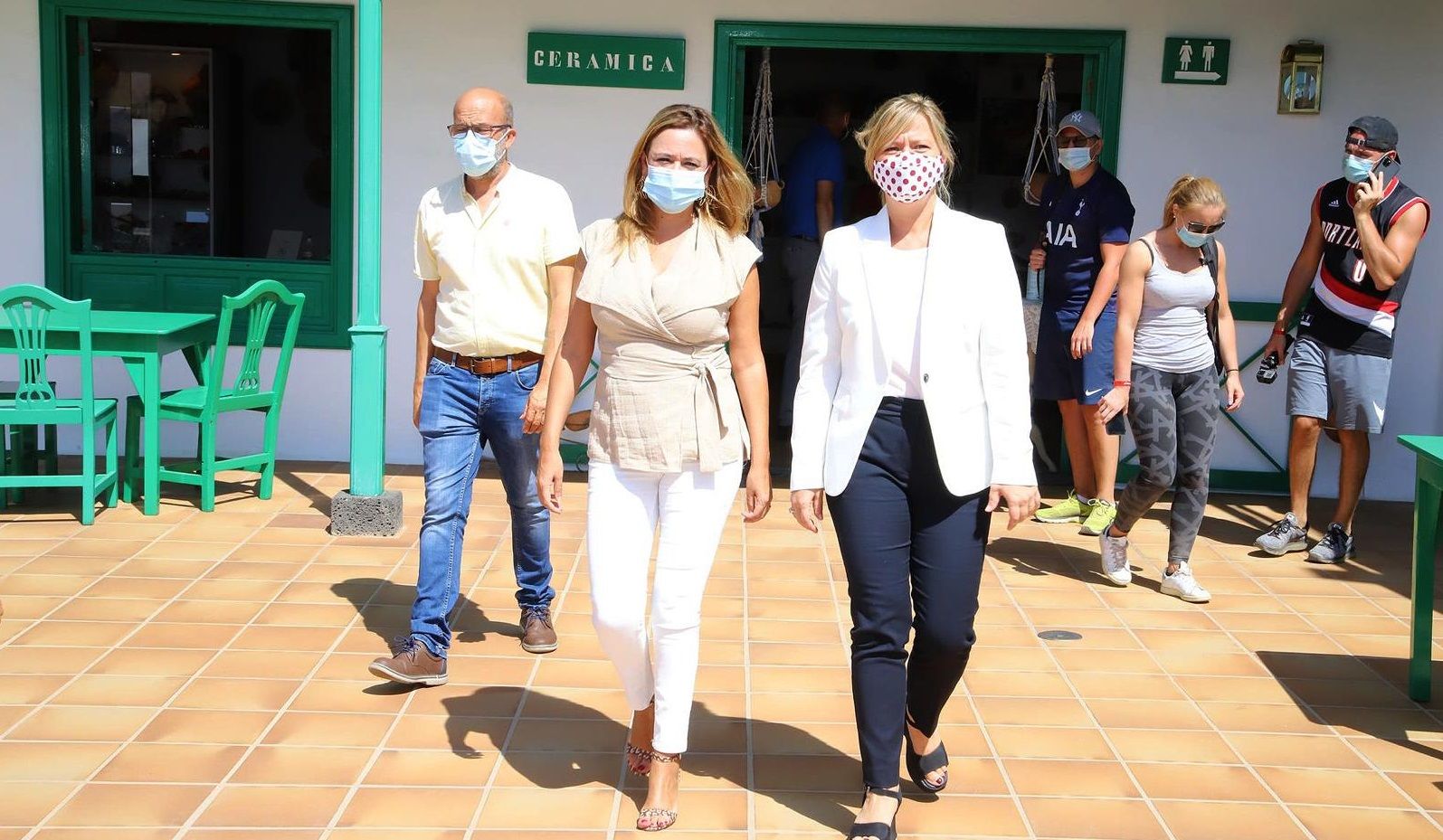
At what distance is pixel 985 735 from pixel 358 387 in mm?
3371

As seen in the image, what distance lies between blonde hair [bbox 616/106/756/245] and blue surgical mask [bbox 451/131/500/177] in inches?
42.5

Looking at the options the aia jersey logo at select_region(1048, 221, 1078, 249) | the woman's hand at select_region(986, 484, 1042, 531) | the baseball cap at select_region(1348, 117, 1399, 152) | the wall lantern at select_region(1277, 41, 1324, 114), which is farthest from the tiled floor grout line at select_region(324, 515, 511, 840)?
the wall lantern at select_region(1277, 41, 1324, 114)

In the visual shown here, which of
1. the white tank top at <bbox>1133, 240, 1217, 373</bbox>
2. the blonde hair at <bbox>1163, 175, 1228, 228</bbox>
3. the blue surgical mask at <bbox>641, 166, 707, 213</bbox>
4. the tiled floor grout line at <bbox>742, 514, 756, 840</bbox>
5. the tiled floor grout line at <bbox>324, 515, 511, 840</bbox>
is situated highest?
the blonde hair at <bbox>1163, 175, 1228, 228</bbox>

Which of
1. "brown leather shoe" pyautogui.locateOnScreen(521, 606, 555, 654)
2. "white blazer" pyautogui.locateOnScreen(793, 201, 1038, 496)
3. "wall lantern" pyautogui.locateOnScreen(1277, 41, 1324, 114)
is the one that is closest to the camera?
"white blazer" pyautogui.locateOnScreen(793, 201, 1038, 496)

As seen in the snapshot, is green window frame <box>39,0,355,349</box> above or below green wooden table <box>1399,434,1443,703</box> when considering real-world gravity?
above

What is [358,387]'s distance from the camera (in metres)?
6.52

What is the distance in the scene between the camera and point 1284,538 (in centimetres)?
675

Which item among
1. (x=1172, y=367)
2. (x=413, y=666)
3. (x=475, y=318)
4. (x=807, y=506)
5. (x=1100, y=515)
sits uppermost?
(x=475, y=318)

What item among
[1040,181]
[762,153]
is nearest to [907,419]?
[1040,181]

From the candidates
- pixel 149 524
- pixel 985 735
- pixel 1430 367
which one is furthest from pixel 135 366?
pixel 1430 367

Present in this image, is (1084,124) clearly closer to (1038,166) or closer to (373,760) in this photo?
(1038,166)

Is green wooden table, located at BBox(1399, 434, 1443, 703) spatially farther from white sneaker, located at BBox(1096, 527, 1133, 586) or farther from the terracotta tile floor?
white sneaker, located at BBox(1096, 527, 1133, 586)

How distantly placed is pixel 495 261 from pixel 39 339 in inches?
115

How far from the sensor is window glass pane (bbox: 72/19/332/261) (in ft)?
26.9
